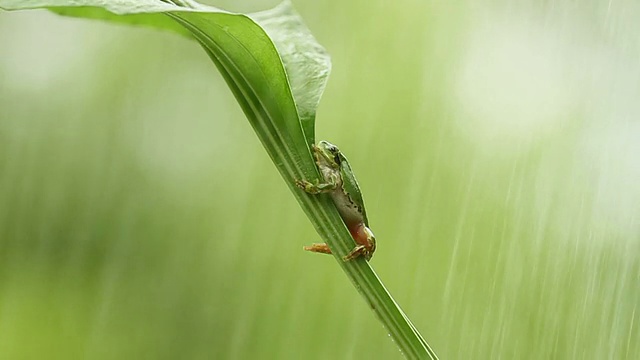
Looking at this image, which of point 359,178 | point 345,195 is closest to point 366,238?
point 345,195

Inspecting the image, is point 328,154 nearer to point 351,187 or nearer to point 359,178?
point 351,187

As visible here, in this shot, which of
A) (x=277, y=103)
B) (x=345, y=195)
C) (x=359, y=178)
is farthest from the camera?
(x=359, y=178)

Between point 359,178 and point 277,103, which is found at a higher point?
point 277,103

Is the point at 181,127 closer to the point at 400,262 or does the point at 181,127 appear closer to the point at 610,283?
the point at 400,262

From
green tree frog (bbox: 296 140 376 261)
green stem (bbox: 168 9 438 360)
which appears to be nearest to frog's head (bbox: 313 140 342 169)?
green tree frog (bbox: 296 140 376 261)

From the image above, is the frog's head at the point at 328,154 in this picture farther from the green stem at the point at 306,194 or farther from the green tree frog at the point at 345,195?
the green stem at the point at 306,194

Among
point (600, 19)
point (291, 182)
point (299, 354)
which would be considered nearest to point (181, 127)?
point (299, 354)
